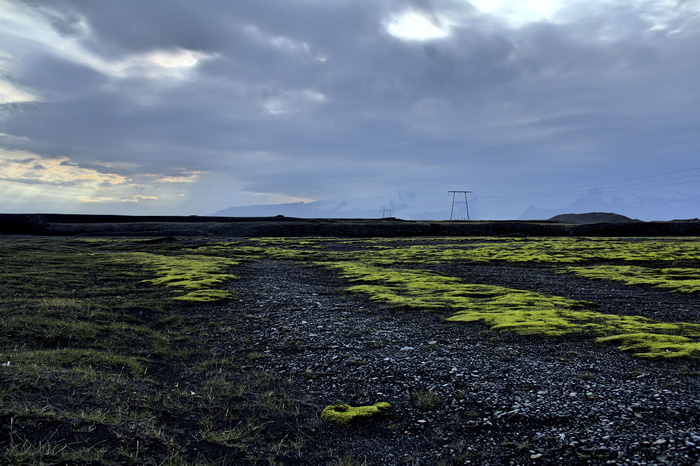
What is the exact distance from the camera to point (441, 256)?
6025cm

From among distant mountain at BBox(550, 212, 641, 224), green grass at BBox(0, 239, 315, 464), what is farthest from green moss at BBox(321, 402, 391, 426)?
distant mountain at BBox(550, 212, 641, 224)

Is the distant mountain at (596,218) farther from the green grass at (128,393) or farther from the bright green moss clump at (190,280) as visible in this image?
the green grass at (128,393)

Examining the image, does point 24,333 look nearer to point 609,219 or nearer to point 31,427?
point 31,427

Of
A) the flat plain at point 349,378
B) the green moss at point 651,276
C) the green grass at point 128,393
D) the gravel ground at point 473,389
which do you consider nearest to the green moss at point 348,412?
the flat plain at point 349,378

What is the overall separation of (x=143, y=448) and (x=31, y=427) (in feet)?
7.91

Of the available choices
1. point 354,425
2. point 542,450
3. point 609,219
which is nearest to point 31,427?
point 354,425

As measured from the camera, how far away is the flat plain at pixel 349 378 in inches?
334

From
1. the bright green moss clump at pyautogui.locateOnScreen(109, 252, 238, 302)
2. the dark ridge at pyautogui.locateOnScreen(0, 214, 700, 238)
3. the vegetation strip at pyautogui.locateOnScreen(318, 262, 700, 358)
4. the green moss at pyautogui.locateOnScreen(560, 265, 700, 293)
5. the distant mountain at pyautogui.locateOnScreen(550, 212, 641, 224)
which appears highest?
the distant mountain at pyautogui.locateOnScreen(550, 212, 641, 224)

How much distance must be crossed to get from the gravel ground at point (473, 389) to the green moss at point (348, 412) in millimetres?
234

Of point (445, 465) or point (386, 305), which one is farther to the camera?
point (386, 305)

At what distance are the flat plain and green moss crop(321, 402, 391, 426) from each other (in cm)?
9

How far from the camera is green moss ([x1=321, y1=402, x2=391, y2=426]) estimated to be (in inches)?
395

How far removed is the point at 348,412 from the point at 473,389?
3.82m

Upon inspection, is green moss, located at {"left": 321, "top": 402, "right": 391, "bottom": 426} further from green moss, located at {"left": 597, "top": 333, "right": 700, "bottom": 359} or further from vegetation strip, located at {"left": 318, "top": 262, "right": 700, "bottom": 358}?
green moss, located at {"left": 597, "top": 333, "right": 700, "bottom": 359}
